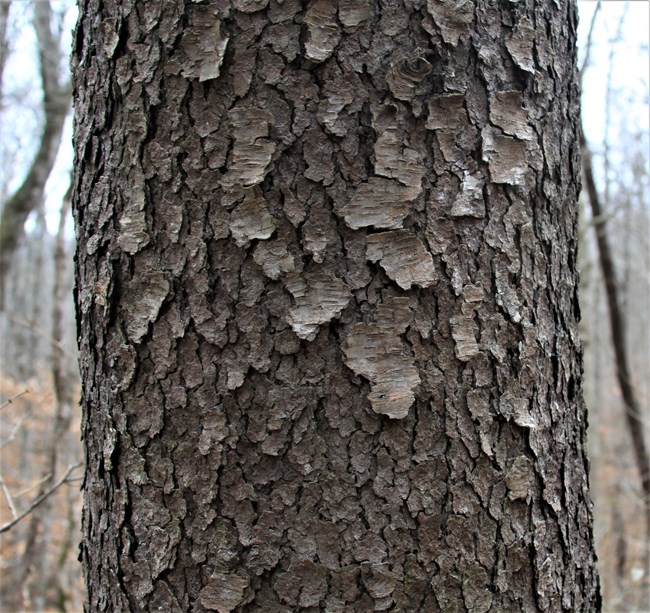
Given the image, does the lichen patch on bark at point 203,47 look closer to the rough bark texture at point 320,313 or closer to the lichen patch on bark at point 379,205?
the rough bark texture at point 320,313

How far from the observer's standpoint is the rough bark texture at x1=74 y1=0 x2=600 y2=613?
3.41ft

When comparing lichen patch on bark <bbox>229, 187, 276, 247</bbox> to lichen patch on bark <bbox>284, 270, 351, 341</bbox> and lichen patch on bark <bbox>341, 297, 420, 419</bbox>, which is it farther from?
lichen patch on bark <bbox>341, 297, 420, 419</bbox>

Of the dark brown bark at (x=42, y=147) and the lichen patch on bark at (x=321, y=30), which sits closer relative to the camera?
the lichen patch on bark at (x=321, y=30)

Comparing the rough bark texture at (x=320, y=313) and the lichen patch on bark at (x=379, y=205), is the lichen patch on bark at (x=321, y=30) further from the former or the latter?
the lichen patch on bark at (x=379, y=205)

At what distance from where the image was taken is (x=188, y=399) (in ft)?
3.52

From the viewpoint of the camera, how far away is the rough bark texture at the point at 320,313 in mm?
1040

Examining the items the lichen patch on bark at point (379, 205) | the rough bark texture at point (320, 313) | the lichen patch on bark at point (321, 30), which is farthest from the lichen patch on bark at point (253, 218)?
the lichen patch on bark at point (321, 30)

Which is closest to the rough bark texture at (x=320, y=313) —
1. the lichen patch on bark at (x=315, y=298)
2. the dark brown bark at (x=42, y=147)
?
the lichen patch on bark at (x=315, y=298)

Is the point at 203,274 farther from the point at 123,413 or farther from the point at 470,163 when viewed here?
the point at 470,163

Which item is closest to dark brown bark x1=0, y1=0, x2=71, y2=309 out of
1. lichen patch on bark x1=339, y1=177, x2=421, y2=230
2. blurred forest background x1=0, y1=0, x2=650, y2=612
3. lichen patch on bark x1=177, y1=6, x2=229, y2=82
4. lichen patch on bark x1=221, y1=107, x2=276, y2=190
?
blurred forest background x1=0, y1=0, x2=650, y2=612

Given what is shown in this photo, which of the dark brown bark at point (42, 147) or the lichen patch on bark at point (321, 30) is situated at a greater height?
the dark brown bark at point (42, 147)

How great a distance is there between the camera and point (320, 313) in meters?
1.04

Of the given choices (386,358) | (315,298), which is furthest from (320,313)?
(386,358)

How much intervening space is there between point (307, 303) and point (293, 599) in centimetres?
50
